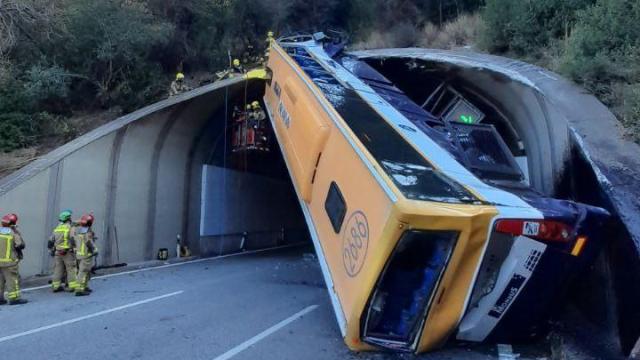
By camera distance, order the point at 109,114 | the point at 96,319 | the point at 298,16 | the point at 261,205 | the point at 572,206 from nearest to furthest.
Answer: the point at 572,206 → the point at 96,319 → the point at 109,114 → the point at 261,205 → the point at 298,16

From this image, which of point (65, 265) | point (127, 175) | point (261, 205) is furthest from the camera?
point (261, 205)

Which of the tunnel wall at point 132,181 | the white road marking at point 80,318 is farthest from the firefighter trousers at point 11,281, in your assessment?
the tunnel wall at point 132,181

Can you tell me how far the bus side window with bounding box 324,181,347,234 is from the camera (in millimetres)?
6590

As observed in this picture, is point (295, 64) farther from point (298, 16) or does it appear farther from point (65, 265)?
point (298, 16)

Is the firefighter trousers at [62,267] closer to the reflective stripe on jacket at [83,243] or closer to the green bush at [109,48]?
the reflective stripe on jacket at [83,243]


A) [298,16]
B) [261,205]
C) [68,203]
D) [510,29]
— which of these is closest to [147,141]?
[68,203]

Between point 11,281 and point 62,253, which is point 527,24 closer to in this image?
point 62,253

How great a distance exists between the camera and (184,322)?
7.83 metres

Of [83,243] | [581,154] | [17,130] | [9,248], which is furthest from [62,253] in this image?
[581,154]

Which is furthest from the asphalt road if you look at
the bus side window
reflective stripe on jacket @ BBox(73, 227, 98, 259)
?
the bus side window

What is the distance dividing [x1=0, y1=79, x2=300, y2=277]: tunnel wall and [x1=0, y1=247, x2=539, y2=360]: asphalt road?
6.10ft

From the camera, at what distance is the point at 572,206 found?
19.3 feet

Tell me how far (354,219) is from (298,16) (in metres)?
24.4

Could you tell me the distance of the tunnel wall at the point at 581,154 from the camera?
6035 mm
